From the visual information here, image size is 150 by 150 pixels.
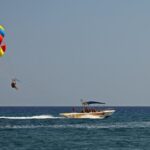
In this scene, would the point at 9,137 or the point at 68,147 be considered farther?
the point at 9,137

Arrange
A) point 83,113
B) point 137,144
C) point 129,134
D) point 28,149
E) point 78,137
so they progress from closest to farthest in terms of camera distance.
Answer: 1. point 28,149
2. point 137,144
3. point 78,137
4. point 129,134
5. point 83,113

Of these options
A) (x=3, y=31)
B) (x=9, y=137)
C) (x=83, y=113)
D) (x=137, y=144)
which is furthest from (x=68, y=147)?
(x=83, y=113)

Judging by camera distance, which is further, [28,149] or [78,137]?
[78,137]

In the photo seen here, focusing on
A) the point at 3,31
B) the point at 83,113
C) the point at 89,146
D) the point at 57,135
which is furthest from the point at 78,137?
the point at 83,113

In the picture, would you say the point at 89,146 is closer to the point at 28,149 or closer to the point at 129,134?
the point at 28,149

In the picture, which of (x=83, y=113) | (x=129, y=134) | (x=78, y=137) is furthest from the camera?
(x=83, y=113)

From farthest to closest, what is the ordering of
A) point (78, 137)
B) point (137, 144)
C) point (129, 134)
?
point (129, 134)
point (78, 137)
point (137, 144)

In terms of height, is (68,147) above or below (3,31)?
below

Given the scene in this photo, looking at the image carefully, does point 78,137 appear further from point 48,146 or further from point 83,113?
point 83,113

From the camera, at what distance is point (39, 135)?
268 feet

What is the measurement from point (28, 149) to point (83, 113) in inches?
2584

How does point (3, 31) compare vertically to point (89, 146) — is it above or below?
above

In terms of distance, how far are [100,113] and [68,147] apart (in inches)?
2553

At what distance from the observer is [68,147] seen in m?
65.9
